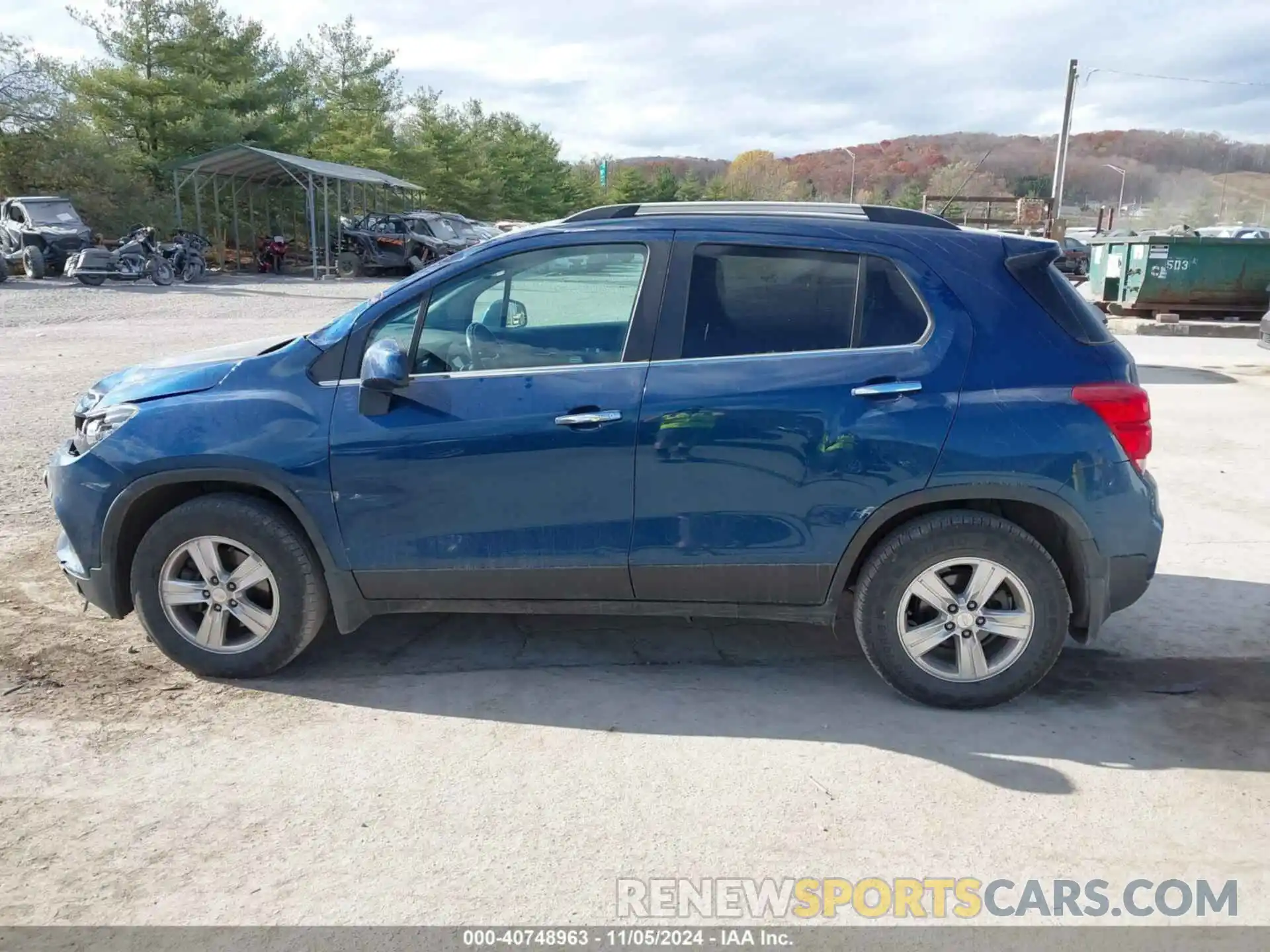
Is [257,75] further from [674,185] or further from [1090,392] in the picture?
[674,185]

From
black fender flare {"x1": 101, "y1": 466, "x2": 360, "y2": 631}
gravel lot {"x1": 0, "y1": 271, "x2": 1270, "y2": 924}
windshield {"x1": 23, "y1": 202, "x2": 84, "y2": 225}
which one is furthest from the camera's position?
windshield {"x1": 23, "y1": 202, "x2": 84, "y2": 225}

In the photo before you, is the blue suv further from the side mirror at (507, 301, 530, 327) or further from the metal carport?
the metal carport

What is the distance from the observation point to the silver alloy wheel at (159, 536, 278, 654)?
393cm

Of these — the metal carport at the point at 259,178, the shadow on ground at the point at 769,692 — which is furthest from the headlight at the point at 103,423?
the metal carport at the point at 259,178

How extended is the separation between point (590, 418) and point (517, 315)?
0.74 m

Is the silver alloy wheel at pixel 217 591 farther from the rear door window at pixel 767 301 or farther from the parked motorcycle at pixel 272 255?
the parked motorcycle at pixel 272 255

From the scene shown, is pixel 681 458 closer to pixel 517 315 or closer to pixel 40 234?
pixel 517 315

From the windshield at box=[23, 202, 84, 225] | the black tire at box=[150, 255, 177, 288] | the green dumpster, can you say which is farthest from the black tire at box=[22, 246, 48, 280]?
the green dumpster

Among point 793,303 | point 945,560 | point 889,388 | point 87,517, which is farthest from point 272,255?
point 945,560

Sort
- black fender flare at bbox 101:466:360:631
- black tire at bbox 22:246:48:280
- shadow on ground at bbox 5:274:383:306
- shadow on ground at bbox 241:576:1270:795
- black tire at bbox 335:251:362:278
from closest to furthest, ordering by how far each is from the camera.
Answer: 1. shadow on ground at bbox 241:576:1270:795
2. black fender flare at bbox 101:466:360:631
3. shadow on ground at bbox 5:274:383:306
4. black tire at bbox 22:246:48:280
5. black tire at bbox 335:251:362:278

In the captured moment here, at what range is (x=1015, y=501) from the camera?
3771 mm

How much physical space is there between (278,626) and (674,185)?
277 ft

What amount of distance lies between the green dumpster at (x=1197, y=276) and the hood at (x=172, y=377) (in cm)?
1696

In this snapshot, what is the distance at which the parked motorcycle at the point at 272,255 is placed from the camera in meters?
30.3
